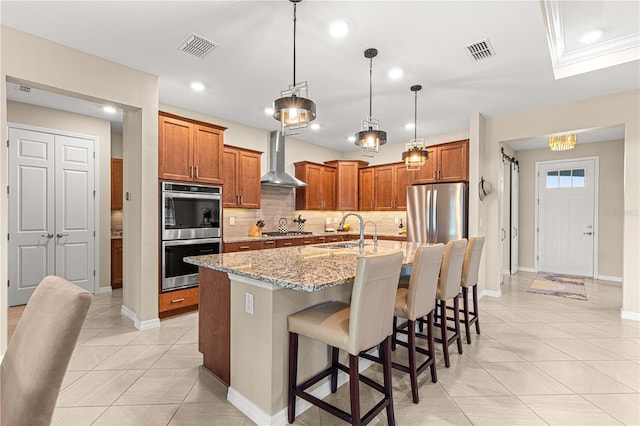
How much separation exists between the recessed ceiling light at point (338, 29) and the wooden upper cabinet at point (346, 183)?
13.2ft

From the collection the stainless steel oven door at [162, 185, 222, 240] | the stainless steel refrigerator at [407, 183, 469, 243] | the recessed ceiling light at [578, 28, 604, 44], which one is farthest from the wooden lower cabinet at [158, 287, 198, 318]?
the recessed ceiling light at [578, 28, 604, 44]

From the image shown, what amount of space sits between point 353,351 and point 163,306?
2834mm

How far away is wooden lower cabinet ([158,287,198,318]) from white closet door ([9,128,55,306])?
214cm

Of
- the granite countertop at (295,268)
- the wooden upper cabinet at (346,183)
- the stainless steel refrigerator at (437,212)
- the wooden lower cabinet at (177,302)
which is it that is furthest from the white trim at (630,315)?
the wooden lower cabinet at (177,302)

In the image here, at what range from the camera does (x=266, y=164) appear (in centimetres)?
571

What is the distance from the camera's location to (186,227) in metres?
3.80

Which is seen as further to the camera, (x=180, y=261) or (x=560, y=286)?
(x=560, y=286)

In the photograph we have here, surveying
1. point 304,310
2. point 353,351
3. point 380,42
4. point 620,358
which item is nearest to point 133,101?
point 380,42

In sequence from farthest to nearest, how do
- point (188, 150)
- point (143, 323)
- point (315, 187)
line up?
point (315, 187)
point (188, 150)
point (143, 323)

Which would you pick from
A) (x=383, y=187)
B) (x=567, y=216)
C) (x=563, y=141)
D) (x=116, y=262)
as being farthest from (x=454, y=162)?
(x=116, y=262)

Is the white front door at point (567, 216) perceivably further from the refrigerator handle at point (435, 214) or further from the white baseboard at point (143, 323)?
the white baseboard at point (143, 323)

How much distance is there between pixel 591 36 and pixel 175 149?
14.6 ft

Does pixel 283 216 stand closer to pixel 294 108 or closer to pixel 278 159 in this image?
pixel 278 159

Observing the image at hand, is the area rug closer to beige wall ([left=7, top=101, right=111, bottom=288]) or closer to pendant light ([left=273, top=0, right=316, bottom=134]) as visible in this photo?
pendant light ([left=273, top=0, right=316, bottom=134])
